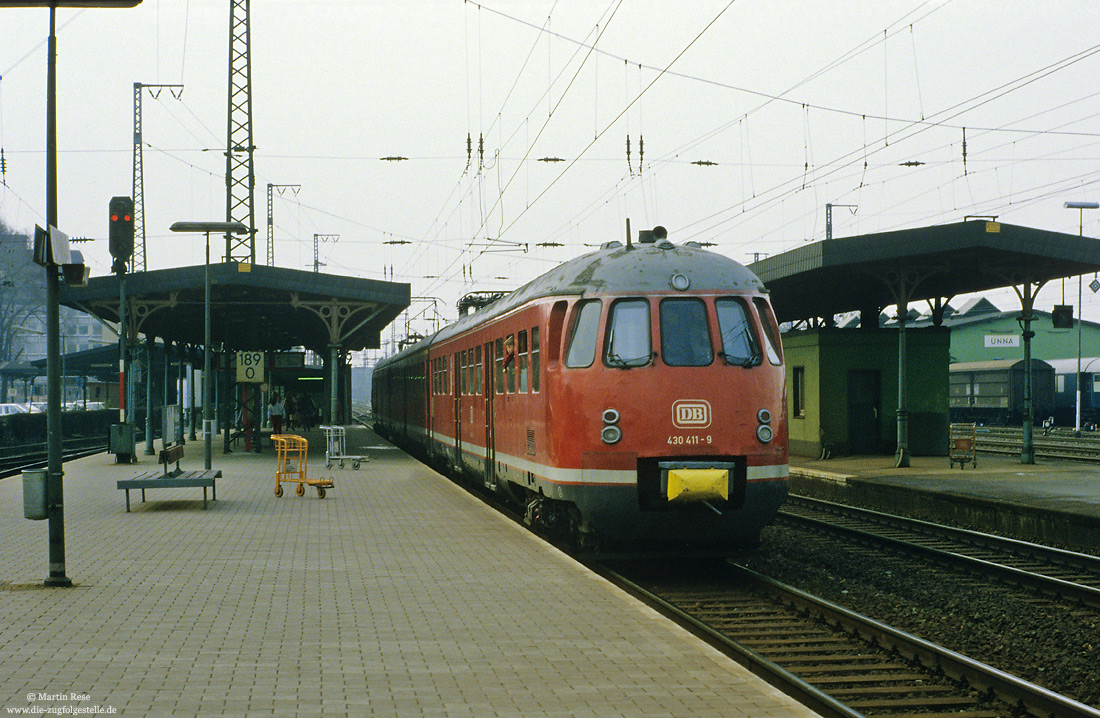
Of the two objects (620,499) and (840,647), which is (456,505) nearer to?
(620,499)

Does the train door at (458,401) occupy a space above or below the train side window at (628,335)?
below

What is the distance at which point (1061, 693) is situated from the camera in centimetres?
701

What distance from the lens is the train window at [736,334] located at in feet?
34.3

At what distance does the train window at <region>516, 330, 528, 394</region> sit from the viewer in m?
12.2

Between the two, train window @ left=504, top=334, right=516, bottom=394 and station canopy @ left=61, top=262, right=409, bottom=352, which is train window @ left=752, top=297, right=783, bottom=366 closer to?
train window @ left=504, top=334, right=516, bottom=394

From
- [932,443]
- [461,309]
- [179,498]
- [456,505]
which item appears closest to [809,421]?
[932,443]

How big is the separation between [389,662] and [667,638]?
1845 millimetres

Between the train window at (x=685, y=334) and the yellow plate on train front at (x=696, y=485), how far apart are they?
109cm

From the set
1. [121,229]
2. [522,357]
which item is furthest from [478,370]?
[121,229]

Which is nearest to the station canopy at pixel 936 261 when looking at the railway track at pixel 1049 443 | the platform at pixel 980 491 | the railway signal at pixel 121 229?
the platform at pixel 980 491

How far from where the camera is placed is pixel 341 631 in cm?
735

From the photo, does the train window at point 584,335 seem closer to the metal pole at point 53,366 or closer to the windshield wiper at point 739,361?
the windshield wiper at point 739,361

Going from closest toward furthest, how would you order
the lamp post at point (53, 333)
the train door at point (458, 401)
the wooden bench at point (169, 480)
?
the lamp post at point (53, 333) → the wooden bench at point (169, 480) → the train door at point (458, 401)

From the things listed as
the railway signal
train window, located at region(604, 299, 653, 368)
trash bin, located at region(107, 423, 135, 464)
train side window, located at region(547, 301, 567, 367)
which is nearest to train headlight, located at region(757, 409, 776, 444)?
train window, located at region(604, 299, 653, 368)
